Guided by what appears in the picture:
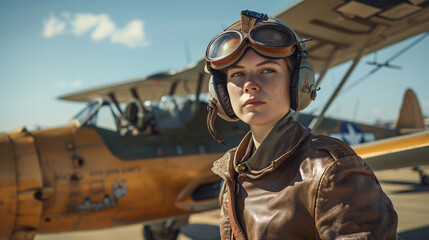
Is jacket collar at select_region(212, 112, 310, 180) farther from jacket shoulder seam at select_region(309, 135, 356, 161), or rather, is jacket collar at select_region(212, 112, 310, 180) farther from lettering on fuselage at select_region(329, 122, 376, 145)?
lettering on fuselage at select_region(329, 122, 376, 145)

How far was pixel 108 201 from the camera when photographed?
406 centimetres

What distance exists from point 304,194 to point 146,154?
12.3ft

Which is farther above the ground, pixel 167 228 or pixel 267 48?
pixel 267 48

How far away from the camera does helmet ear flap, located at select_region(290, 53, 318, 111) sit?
1277mm

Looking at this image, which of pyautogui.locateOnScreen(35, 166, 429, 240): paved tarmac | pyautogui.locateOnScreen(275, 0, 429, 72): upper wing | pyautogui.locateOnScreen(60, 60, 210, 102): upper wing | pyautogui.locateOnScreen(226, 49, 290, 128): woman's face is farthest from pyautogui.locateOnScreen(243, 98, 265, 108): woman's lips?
pyautogui.locateOnScreen(60, 60, 210, 102): upper wing

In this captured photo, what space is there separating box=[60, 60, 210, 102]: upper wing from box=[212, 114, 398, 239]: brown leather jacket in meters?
4.07

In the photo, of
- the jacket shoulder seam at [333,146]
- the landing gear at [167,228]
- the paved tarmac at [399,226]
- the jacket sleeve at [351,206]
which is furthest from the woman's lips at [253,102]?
the landing gear at [167,228]

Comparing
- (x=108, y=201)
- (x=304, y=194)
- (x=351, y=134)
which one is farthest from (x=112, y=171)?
(x=351, y=134)

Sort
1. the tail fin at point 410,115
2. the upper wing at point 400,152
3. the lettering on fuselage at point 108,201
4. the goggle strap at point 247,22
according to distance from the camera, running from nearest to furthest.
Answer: the goggle strap at point 247,22
the upper wing at point 400,152
the lettering on fuselage at point 108,201
the tail fin at point 410,115

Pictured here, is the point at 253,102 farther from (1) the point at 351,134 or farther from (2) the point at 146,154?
(1) the point at 351,134

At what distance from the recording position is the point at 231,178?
1.28 meters

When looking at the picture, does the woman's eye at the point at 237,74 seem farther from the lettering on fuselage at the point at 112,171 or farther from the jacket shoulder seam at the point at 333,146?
the lettering on fuselage at the point at 112,171

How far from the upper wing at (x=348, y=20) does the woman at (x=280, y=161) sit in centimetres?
240

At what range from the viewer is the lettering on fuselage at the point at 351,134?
22.0ft
